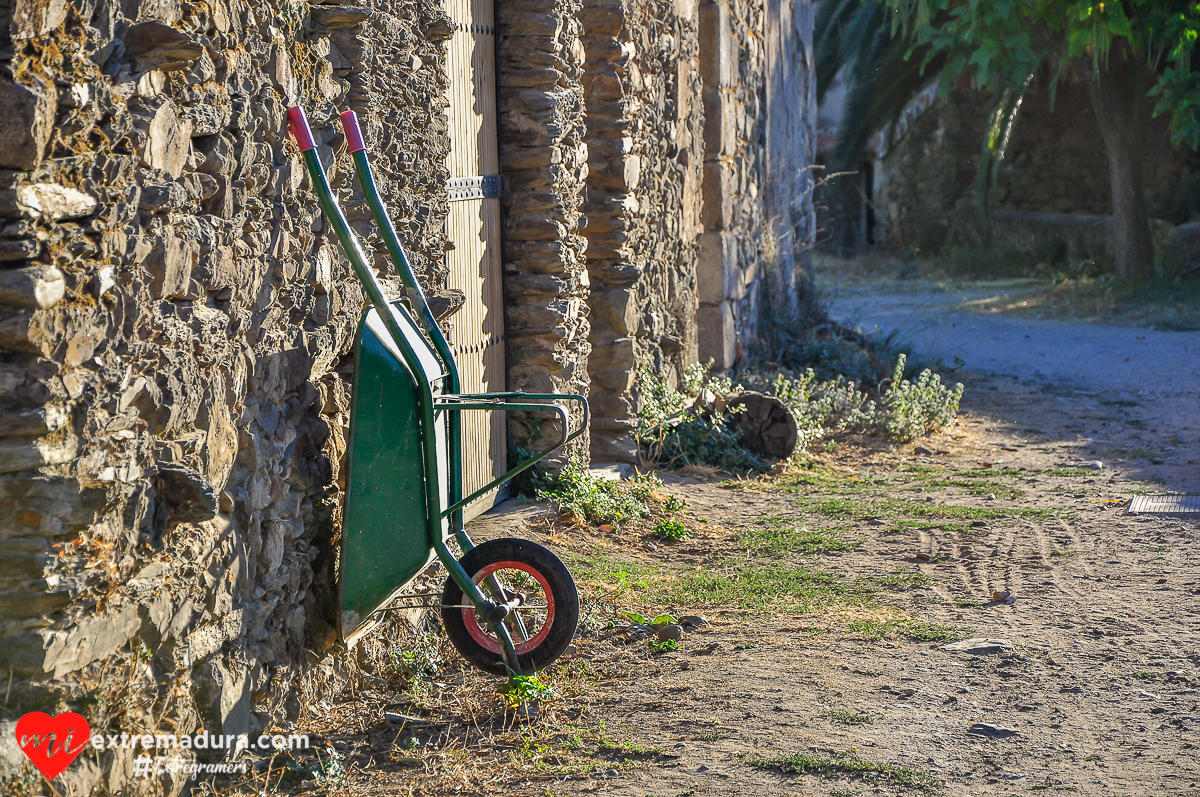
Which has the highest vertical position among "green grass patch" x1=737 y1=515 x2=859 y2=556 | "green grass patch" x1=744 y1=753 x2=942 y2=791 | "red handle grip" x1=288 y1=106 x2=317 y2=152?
"red handle grip" x1=288 y1=106 x2=317 y2=152

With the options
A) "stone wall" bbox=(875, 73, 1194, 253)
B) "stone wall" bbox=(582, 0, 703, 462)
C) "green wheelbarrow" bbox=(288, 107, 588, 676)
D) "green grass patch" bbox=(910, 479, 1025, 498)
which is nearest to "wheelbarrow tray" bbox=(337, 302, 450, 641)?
"green wheelbarrow" bbox=(288, 107, 588, 676)

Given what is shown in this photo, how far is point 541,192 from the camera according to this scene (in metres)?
4.29

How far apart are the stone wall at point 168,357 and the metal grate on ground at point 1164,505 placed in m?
3.47

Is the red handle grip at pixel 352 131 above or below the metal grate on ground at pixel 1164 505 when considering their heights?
above

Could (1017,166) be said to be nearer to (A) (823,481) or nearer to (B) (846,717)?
(A) (823,481)

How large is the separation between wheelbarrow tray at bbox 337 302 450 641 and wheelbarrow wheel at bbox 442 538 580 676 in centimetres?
13

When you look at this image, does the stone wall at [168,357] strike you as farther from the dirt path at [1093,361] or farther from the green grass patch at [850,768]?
the dirt path at [1093,361]

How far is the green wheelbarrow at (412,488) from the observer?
2490 mm

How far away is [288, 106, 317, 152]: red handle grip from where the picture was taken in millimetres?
2354

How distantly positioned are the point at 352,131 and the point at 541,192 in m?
1.80

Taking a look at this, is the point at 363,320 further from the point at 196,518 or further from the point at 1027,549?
the point at 1027,549

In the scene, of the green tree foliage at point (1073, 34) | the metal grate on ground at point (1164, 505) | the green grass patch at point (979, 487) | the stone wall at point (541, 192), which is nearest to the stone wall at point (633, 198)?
the stone wall at point (541, 192)

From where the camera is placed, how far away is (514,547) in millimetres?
2695

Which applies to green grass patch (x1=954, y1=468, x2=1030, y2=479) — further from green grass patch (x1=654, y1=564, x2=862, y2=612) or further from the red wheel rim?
the red wheel rim
